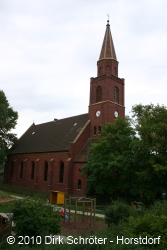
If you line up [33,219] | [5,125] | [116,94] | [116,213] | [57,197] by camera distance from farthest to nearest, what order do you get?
1. [5,125]
2. [116,94]
3. [57,197]
4. [116,213]
5. [33,219]

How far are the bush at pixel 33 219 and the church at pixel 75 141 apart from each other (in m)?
22.3

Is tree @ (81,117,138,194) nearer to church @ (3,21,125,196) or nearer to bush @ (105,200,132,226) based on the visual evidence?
church @ (3,21,125,196)

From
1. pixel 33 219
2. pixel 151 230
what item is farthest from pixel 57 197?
pixel 151 230

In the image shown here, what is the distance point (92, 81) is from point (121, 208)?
2820 centimetres

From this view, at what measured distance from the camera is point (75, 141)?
36.2m

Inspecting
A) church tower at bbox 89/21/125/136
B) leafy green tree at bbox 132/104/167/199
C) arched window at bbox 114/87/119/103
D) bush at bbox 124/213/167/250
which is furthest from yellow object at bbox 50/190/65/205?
bush at bbox 124/213/167/250

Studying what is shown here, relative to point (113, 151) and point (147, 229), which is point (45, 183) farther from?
point (147, 229)

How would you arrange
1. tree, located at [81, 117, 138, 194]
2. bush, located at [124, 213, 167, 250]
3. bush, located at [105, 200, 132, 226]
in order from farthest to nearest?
1. tree, located at [81, 117, 138, 194]
2. bush, located at [105, 200, 132, 226]
3. bush, located at [124, 213, 167, 250]

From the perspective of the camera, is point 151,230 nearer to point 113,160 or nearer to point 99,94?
point 113,160

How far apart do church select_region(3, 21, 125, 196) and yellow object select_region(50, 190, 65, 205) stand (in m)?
4.86

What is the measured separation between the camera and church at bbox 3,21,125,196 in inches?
1387

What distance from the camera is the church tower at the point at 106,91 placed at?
37344mm

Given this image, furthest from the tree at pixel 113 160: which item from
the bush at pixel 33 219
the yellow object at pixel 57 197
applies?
the bush at pixel 33 219

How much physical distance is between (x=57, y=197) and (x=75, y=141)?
10.2 metres
